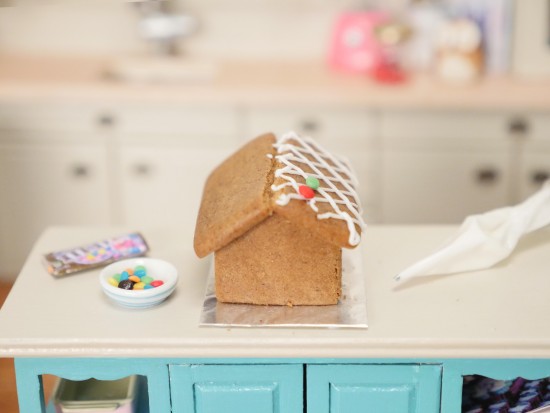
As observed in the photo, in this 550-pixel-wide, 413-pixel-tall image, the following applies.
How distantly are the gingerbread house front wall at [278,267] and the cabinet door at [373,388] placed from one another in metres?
0.15

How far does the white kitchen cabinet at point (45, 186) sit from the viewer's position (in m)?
3.28

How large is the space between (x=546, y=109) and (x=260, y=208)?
1.85 meters

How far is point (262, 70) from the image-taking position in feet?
11.4

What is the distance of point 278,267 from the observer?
163 centimetres

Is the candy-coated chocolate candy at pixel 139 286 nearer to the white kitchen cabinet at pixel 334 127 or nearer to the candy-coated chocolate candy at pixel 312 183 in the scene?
the candy-coated chocolate candy at pixel 312 183

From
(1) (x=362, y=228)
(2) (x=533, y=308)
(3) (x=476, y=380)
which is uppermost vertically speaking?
(1) (x=362, y=228)

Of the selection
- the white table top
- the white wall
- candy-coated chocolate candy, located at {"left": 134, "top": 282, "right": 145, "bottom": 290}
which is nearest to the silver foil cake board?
the white table top

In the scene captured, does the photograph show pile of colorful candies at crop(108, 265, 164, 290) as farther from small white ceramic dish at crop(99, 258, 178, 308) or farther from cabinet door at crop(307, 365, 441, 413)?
cabinet door at crop(307, 365, 441, 413)

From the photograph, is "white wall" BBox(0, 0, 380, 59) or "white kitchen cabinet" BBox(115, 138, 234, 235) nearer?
"white kitchen cabinet" BBox(115, 138, 234, 235)

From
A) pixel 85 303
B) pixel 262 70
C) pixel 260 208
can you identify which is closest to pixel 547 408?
pixel 260 208

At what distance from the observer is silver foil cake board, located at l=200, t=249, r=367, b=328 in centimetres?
158

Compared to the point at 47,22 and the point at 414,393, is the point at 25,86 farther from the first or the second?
the point at 414,393

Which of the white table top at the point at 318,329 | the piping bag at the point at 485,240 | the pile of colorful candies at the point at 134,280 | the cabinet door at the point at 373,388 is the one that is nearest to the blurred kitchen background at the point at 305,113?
the piping bag at the point at 485,240

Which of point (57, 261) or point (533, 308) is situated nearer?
point (533, 308)
